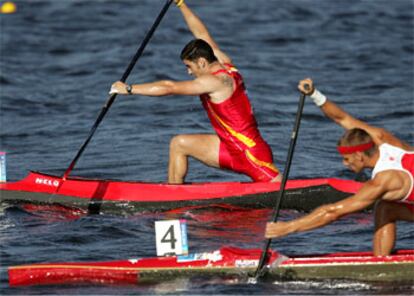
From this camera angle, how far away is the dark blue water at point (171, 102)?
44.4 feet

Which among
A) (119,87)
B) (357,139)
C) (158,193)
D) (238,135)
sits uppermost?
(119,87)

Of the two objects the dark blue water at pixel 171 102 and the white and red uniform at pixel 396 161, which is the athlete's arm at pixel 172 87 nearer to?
the dark blue water at pixel 171 102

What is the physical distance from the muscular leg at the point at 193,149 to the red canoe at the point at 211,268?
2992mm

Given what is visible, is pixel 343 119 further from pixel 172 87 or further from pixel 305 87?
pixel 172 87

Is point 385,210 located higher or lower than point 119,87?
lower

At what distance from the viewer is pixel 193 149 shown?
14.5 meters

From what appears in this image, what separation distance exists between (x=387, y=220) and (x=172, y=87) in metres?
3.12

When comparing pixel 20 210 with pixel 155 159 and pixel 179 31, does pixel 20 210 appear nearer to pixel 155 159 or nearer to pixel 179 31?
pixel 155 159

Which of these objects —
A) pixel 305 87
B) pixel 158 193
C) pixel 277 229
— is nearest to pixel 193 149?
pixel 158 193

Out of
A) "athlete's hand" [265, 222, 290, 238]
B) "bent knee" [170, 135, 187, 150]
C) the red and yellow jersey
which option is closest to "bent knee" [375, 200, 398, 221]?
"athlete's hand" [265, 222, 290, 238]

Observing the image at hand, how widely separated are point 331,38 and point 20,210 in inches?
699

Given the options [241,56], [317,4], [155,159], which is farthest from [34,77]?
[317,4]

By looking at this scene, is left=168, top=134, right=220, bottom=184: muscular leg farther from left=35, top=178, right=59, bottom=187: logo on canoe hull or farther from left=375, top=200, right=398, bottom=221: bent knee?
left=375, top=200, right=398, bottom=221: bent knee

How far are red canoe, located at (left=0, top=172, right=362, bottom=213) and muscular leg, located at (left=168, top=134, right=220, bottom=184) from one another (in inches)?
11.4
